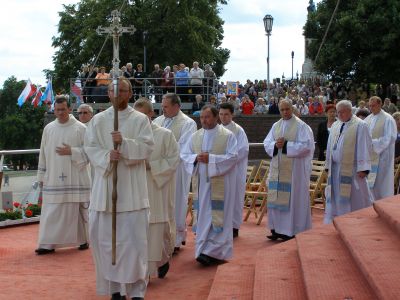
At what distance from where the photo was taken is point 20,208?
44.1 ft

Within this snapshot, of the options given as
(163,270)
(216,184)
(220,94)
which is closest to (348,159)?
(216,184)

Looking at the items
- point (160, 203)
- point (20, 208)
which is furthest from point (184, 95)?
point (160, 203)

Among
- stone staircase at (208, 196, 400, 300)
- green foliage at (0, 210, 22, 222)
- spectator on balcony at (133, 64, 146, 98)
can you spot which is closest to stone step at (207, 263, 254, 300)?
stone staircase at (208, 196, 400, 300)

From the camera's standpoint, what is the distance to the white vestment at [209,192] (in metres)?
9.58

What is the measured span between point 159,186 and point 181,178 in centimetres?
234

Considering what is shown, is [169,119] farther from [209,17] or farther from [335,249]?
[209,17]

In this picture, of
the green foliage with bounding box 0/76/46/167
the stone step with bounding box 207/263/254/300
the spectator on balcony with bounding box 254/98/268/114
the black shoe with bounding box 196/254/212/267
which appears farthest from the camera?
the green foliage with bounding box 0/76/46/167

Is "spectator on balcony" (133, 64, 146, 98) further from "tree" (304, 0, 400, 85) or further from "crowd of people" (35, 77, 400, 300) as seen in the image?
"crowd of people" (35, 77, 400, 300)

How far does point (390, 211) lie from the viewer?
7.98 m

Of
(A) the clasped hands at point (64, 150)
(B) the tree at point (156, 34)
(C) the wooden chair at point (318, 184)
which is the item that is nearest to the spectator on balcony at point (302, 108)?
(C) the wooden chair at point (318, 184)

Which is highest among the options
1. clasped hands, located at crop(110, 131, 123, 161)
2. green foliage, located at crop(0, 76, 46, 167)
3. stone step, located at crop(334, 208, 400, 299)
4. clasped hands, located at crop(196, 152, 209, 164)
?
clasped hands, located at crop(110, 131, 123, 161)

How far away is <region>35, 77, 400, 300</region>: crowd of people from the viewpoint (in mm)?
7473

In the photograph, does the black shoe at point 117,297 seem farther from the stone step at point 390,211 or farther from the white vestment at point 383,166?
the white vestment at point 383,166

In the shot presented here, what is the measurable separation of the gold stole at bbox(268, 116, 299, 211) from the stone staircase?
86.2 inches
